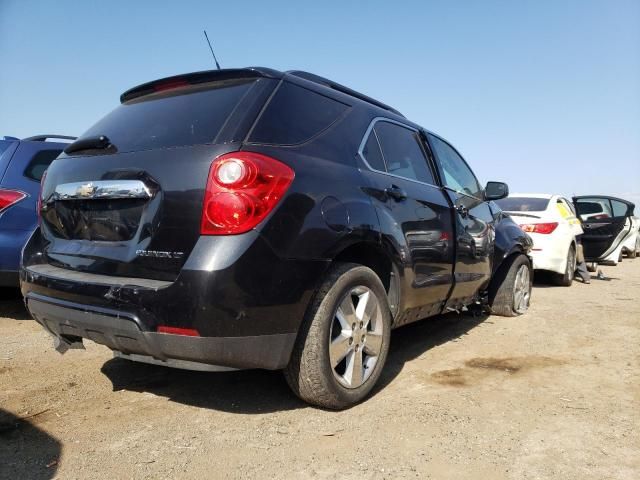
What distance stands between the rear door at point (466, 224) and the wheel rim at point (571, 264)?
4103 mm

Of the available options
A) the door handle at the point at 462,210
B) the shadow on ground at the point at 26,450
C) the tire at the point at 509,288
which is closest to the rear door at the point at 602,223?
the tire at the point at 509,288

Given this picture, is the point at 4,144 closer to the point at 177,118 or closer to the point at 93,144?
the point at 93,144

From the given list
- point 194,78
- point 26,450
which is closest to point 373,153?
point 194,78

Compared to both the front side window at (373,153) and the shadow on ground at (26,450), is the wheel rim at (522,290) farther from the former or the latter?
the shadow on ground at (26,450)

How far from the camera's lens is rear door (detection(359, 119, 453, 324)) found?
3096mm

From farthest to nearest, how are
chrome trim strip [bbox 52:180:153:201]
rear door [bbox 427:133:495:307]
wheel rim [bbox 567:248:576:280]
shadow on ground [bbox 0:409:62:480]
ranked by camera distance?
wheel rim [bbox 567:248:576:280], rear door [bbox 427:133:495:307], chrome trim strip [bbox 52:180:153:201], shadow on ground [bbox 0:409:62:480]

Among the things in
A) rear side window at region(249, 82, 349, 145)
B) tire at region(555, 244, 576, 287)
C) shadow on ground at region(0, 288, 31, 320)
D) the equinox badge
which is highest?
rear side window at region(249, 82, 349, 145)

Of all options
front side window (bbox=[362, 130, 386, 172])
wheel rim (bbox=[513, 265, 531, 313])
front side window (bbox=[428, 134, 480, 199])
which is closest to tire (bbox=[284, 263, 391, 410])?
front side window (bbox=[362, 130, 386, 172])

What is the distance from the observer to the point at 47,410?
2750mm

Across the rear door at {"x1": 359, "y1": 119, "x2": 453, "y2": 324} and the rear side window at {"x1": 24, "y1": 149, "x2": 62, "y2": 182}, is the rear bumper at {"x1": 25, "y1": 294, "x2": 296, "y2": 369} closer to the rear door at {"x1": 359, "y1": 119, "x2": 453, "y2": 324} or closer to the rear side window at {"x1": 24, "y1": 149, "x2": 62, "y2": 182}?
the rear door at {"x1": 359, "y1": 119, "x2": 453, "y2": 324}

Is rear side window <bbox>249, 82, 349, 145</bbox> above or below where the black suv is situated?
above

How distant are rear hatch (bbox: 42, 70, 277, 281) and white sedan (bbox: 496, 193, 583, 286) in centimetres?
607

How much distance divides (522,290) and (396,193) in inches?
126

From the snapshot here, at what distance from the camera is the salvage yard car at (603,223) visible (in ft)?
31.8
